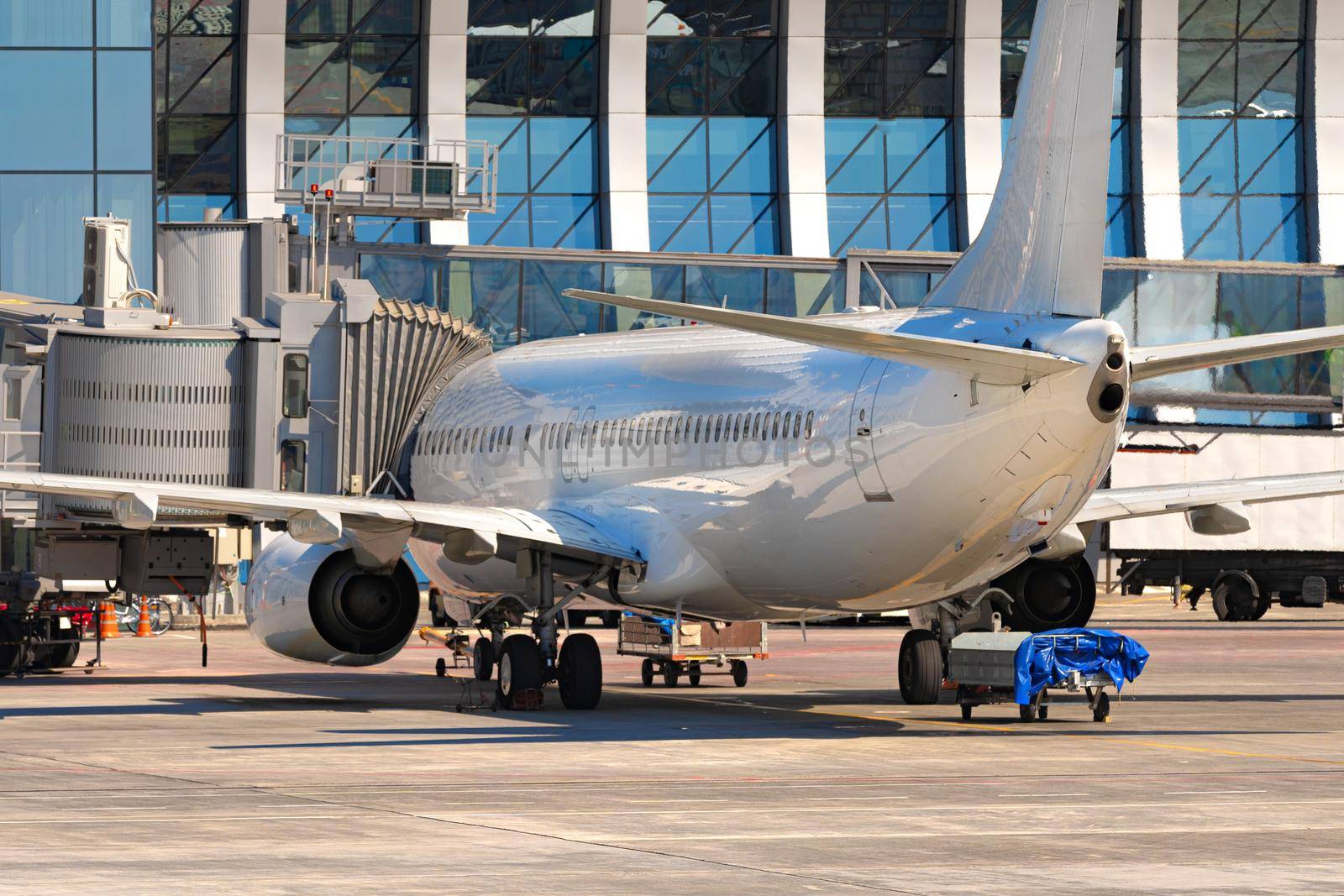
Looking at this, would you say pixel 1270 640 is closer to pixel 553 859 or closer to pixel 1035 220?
pixel 1035 220

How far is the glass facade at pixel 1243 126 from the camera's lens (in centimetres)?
6825

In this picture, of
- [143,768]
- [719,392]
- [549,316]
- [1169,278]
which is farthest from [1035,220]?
[1169,278]

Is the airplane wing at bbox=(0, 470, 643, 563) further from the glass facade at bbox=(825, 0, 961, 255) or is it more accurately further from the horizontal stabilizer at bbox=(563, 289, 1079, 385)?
the glass facade at bbox=(825, 0, 961, 255)

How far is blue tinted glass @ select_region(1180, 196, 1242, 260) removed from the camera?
6788 centimetres

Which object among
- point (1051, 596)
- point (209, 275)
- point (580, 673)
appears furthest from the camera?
point (209, 275)

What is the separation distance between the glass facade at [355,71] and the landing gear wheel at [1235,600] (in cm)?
2647

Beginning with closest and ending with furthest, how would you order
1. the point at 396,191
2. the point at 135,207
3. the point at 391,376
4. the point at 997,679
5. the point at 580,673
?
1. the point at 997,679
2. the point at 580,673
3. the point at 391,376
4. the point at 396,191
5. the point at 135,207

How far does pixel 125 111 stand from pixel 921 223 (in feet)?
89.9

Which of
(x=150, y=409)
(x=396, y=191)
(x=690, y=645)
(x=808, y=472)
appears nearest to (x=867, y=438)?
(x=808, y=472)

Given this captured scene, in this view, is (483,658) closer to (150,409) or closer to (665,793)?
(150,409)

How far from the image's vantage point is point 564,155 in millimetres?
65938

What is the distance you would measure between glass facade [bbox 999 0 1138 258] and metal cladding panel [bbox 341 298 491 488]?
121 ft

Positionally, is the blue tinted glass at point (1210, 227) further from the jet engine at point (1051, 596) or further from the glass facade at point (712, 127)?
the jet engine at point (1051, 596)

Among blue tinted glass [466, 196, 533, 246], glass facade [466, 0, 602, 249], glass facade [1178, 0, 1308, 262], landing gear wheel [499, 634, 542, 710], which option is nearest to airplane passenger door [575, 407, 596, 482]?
landing gear wheel [499, 634, 542, 710]
